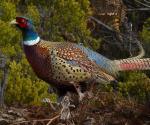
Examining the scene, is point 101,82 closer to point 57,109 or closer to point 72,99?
→ point 72,99

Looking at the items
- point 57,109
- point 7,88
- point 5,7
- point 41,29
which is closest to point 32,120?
point 57,109

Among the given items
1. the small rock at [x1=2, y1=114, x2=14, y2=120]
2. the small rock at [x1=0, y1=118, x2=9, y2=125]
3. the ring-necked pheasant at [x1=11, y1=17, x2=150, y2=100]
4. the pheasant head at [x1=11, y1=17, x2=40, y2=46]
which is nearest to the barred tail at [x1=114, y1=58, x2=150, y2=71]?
the ring-necked pheasant at [x1=11, y1=17, x2=150, y2=100]

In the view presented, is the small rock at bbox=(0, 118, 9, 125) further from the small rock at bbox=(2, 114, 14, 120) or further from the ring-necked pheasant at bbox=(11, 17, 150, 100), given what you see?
the ring-necked pheasant at bbox=(11, 17, 150, 100)

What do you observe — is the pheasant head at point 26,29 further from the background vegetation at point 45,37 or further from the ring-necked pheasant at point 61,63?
the background vegetation at point 45,37

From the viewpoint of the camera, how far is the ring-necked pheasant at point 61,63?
8109 millimetres

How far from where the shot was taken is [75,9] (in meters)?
11.7

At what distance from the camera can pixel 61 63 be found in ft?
26.7

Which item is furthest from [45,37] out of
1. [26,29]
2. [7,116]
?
[7,116]

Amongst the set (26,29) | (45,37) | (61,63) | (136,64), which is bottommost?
(45,37)

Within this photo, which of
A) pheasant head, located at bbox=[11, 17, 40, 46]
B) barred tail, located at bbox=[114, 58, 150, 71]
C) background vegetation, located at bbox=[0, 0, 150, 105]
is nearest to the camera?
pheasant head, located at bbox=[11, 17, 40, 46]

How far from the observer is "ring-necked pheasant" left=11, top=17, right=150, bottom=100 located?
8.11 metres

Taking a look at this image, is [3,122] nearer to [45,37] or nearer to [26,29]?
[26,29]

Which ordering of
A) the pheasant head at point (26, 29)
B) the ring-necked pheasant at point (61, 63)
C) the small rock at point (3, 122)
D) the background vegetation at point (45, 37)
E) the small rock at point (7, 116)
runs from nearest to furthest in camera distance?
the small rock at point (3, 122) → the small rock at point (7, 116) → the ring-necked pheasant at point (61, 63) → the pheasant head at point (26, 29) → the background vegetation at point (45, 37)

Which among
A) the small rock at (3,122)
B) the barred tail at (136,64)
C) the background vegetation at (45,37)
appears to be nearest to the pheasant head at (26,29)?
the background vegetation at (45,37)
